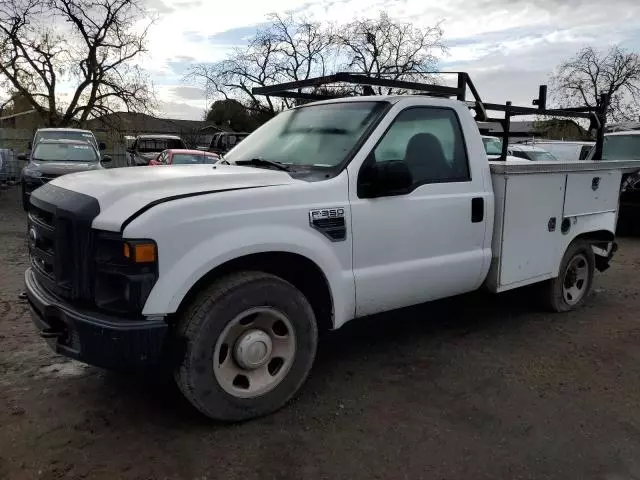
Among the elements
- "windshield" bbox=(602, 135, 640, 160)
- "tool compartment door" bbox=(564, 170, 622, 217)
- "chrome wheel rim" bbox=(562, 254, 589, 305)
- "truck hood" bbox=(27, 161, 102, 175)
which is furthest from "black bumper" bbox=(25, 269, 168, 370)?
"windshield" bbox=(602, 135, 640, 160)

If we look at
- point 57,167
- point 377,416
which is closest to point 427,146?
point 377,416

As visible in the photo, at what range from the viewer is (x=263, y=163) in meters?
4.07

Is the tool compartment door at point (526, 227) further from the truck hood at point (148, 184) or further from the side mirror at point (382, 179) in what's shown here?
the truck hood at point (148, 184)

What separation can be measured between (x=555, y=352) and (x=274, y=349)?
2.51 m

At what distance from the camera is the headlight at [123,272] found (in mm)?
2889

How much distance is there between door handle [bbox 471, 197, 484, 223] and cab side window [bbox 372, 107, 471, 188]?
185 mm

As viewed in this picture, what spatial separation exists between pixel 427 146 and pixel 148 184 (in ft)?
6.78

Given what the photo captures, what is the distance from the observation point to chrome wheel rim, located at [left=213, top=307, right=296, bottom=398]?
326 centimetres

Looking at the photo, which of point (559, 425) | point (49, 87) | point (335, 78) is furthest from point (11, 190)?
point (559, 425)

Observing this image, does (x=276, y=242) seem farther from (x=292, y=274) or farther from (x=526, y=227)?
(x=526, y=227)

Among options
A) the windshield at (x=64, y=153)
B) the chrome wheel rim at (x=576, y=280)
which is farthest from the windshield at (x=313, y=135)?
the windshield at (x=64, y=153)

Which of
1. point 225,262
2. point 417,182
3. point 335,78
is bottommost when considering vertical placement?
point 225,262

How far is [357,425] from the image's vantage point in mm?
3369

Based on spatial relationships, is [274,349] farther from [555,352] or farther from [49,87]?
[49,87]
